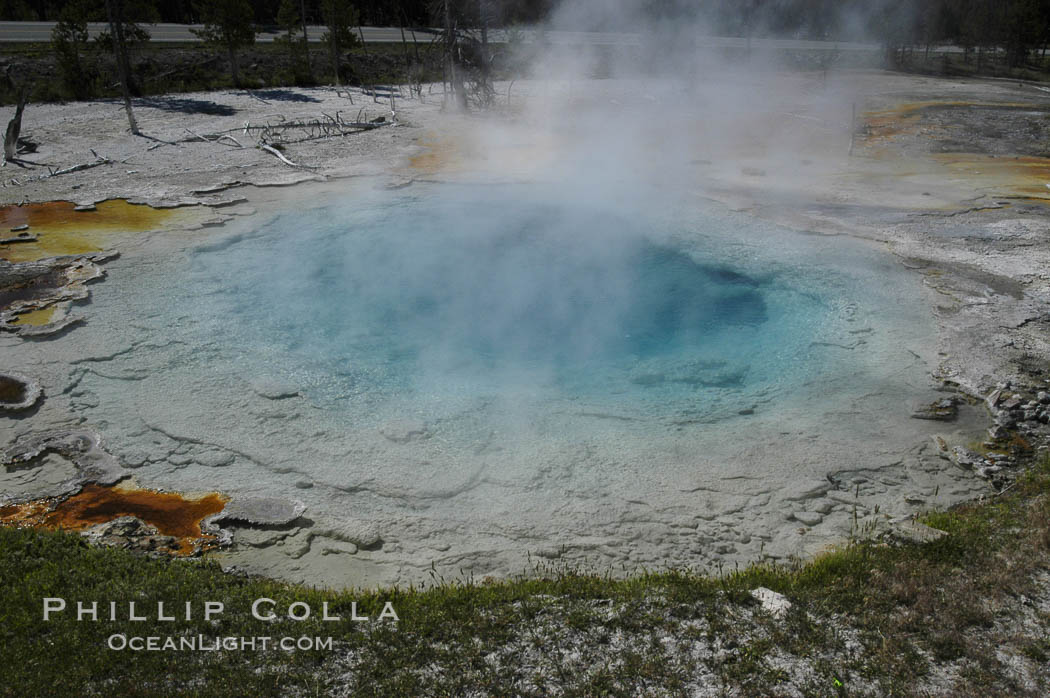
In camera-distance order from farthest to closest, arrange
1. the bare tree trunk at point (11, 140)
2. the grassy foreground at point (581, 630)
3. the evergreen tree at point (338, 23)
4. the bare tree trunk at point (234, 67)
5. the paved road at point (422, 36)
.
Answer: the paved road at point (422, 36)
the evergreen tree at point (338, 23)
the bare tree trunk at point (234, 67)
the bare tree trunk at point (11, 140)
the grassy foreground at point (581, 630)

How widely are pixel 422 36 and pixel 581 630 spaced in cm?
2263

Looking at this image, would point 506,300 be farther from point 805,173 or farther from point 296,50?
point 296,50

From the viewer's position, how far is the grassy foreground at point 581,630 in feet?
8.91

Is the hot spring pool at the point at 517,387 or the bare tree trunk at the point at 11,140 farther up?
the bare tree trunk at the point at 11,140

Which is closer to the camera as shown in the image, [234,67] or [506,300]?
[506,300]

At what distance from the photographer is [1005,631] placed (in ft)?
9.60

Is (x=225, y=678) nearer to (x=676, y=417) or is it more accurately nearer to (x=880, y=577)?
(x=880, y=577)

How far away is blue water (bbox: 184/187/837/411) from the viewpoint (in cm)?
553

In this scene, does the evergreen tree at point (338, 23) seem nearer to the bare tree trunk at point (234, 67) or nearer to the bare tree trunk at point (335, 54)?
the bare tree trunk at point (335, 54)

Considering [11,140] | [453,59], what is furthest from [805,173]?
[11,140]

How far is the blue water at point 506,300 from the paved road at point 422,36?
11.8m

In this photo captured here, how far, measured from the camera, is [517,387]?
5.26m

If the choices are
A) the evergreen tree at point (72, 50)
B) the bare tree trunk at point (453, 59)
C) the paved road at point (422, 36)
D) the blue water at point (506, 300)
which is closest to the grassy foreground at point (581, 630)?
the blue water at point (506, 300)

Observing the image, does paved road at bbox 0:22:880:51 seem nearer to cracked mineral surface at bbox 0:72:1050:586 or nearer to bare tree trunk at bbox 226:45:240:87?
bare tree trunk at bbox 226:45:240:87
